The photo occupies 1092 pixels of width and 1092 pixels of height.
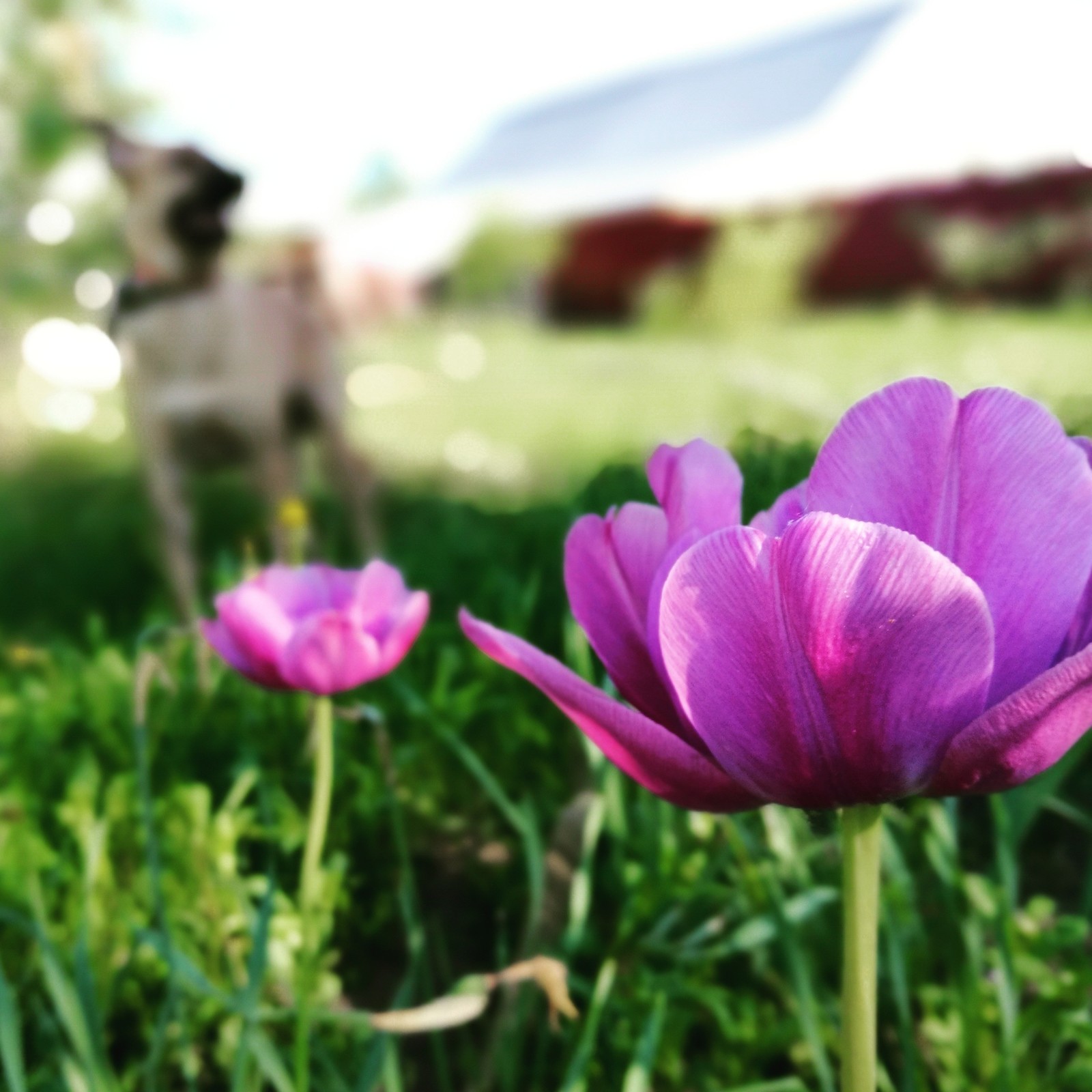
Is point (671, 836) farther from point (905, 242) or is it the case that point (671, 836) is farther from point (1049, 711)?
point (905, 242)

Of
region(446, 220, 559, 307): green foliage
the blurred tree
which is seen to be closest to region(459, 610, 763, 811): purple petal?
the blurred tree

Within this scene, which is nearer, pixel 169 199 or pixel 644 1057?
pixel 644 1057

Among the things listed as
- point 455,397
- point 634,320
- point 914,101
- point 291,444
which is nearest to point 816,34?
point 914,101

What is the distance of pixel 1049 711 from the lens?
475 mm

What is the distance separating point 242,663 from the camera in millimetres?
835

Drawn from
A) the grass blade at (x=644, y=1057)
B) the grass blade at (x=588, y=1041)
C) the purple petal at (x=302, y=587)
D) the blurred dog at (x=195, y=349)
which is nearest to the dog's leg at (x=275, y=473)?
the blurred dog at (x=195, y=349)

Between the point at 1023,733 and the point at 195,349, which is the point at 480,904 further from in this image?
the point at 195,349

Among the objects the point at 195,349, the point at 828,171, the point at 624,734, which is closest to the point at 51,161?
the point at 195,349

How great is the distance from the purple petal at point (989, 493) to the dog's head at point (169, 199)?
1.62 metres

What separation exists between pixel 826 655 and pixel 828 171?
904 inches

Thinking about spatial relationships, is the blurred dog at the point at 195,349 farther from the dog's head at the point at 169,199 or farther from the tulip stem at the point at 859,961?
the tulip stem at the point at 859,961

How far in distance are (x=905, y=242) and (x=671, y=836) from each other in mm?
14668

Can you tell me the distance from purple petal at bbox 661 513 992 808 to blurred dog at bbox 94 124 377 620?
142cm

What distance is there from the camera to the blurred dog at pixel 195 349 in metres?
1.91
